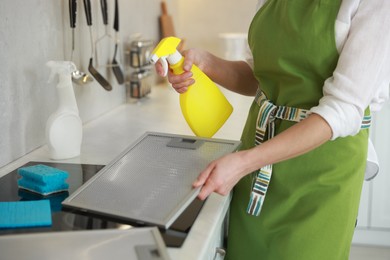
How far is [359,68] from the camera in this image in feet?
2.97

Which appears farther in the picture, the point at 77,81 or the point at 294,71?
the point at 77,81

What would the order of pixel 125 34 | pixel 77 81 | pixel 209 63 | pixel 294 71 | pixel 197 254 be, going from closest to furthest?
1. pixel 197 254
2. pixel 294 71
3. pixel 209 63
4. pixel 77 81
5. pixel 125 34

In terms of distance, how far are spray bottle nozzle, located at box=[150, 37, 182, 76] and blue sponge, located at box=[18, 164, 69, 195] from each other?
1.02 feet

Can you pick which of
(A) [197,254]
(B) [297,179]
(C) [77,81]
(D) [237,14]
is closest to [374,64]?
(B) [297,179]

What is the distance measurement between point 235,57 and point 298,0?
1.69 meters

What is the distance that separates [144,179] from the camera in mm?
970

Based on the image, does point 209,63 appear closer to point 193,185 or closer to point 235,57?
point 193,185

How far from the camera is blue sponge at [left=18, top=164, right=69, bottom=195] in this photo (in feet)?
3.43

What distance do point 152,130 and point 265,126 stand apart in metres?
0.65

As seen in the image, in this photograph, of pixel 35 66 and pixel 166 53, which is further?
pixel 35 66

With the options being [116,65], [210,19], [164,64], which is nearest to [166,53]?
[164,64]

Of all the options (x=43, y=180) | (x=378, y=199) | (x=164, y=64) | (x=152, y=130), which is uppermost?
(x=164, y=64)

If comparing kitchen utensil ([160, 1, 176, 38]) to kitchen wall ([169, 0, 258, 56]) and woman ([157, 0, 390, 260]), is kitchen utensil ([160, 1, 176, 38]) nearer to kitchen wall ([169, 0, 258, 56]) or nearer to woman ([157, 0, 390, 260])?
kitchen wall ([169, 0, 258, 56])

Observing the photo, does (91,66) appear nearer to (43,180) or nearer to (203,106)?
(203,106)
